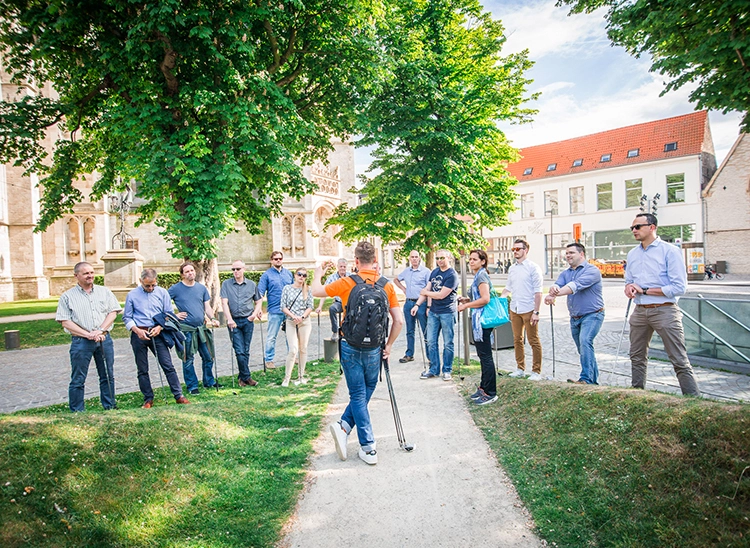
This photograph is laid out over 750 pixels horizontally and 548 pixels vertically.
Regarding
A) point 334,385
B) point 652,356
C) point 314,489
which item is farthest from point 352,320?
A: point 652,356

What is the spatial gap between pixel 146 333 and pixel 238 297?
5.39 feet

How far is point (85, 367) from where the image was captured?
583 cm

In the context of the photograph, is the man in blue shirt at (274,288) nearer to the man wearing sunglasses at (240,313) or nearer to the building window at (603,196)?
the man wearing sunglasses at (240,313)

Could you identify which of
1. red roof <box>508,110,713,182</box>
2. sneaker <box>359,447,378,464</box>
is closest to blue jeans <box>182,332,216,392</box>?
sneaker <box>359,447,378,464</box>

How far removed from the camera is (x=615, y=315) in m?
14.6

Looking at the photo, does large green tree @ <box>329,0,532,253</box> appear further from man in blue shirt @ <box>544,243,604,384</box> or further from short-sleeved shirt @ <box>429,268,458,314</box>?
man in blue shirt @ <box>544,243,604,384</box>

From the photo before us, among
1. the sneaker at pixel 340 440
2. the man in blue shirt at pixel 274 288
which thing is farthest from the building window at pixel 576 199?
the sneaker at pixel 340 440

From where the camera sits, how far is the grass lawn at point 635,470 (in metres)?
2.76

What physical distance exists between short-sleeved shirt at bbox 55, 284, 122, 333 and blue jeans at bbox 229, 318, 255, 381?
1.93 m

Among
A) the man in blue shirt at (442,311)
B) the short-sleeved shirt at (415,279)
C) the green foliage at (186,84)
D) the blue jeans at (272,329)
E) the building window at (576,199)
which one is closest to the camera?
the man in blue shirt at (442,311)

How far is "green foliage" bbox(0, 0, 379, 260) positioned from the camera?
9.84 metres

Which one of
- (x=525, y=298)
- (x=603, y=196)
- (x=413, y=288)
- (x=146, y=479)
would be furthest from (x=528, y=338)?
(x=603, y=196)

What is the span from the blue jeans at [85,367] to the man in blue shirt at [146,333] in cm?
35

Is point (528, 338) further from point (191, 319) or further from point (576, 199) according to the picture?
point (576, 199)
